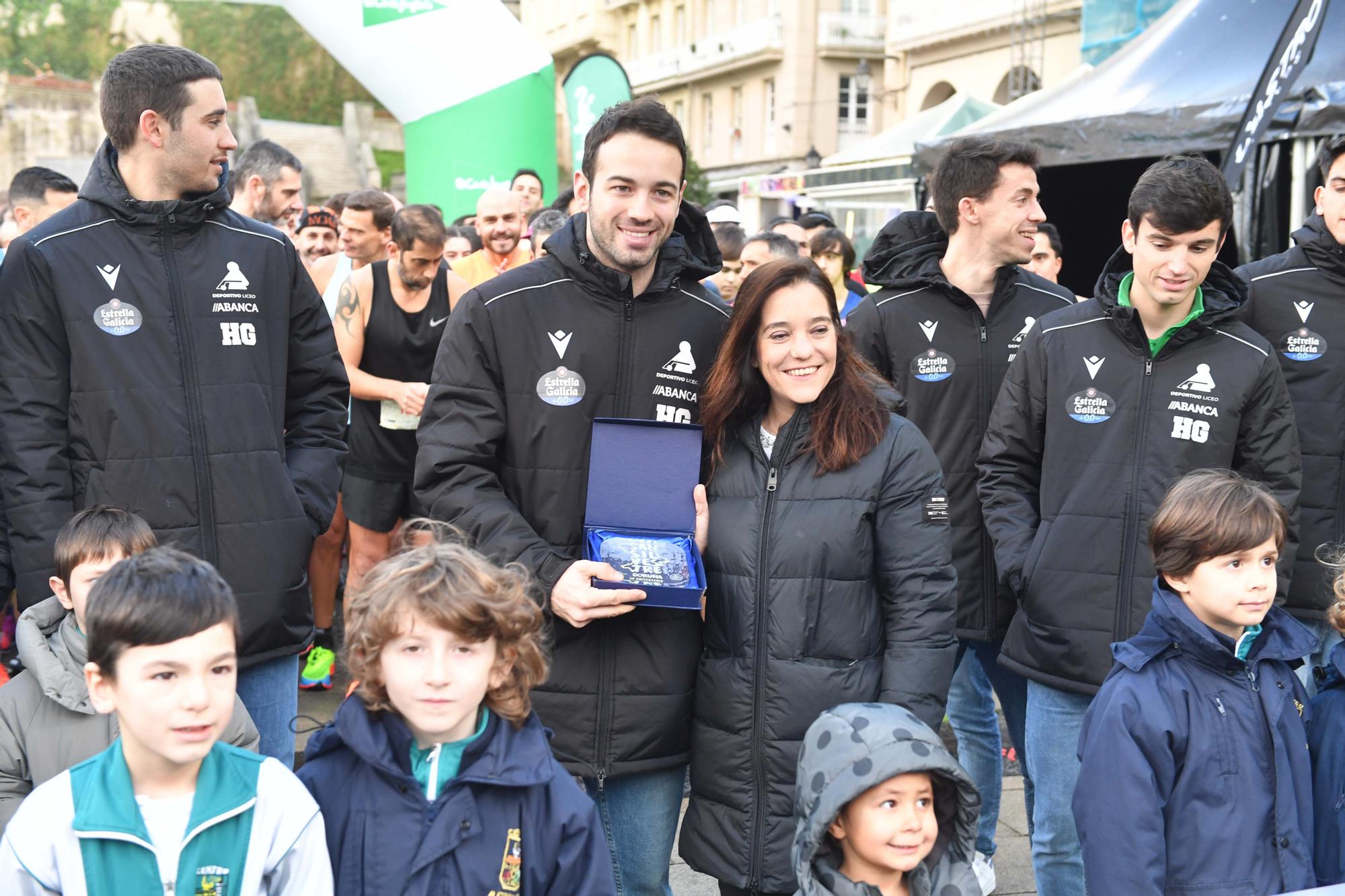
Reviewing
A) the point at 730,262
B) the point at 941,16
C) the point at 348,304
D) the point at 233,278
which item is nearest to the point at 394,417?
the point at 348,304

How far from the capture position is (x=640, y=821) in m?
3.22

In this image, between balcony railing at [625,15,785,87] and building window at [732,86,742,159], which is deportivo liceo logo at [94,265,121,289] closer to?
balcony railing at [625,15,785,87]

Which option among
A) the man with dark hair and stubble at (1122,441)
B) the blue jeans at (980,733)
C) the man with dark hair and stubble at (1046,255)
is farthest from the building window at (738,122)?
the man with dark hair and stubble at (1122,441)

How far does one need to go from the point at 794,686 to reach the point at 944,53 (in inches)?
1464

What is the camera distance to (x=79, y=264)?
3.22 metres

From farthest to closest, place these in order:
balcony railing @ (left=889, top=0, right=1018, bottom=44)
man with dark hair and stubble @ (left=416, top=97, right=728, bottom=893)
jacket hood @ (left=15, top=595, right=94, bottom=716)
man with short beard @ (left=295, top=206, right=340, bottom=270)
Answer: balcony railing @ (left=889, top=0, right=1018, bottom=44)
man with short beard @ (left=295, top=206, right=340, bottom=270)
man with dark hair and stubble @ (left=416, top=97, right=728, bottom=893)
jacket hood @ (left=15, top=595, right=94, bottom=716)

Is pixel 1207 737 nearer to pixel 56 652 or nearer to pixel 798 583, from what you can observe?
pixel 798 583

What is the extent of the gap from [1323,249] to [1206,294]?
68 centimetres

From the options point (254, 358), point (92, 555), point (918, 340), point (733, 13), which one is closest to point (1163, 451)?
point (918, 340)

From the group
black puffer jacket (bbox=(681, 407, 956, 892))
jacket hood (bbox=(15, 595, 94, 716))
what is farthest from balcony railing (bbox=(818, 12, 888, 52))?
jacket hood (bbox=(15, 595, 94, 716))

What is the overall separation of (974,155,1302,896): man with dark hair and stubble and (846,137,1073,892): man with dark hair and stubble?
15.7 inches

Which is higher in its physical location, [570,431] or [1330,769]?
[570,431]

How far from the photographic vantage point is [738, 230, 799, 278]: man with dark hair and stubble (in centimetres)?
700

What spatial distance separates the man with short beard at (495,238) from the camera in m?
7.73
